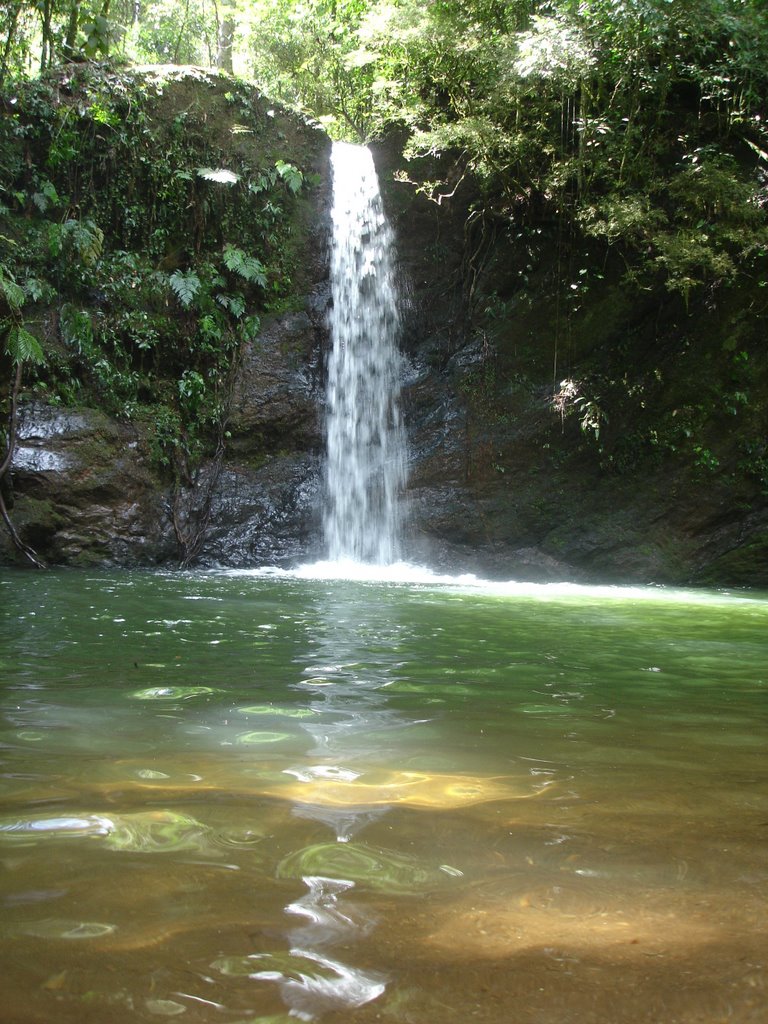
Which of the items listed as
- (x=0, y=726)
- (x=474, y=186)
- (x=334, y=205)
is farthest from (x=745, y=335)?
(x=0, y=726)

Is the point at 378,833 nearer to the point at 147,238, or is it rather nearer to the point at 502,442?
the point at 502,442

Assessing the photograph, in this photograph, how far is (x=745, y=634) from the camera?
4.98 metres

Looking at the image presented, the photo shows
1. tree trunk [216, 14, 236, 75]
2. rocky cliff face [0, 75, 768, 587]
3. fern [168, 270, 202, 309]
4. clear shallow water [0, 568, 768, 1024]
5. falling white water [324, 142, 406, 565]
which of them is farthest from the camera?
tree trunk [216, 14, 236, 75]

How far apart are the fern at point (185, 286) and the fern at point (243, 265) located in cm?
55

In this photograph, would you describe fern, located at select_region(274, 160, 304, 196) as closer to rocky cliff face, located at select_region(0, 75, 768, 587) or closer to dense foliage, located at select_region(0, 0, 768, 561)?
dense foliage, located at select_region(0, 0, 768, 561)

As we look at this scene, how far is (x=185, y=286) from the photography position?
10922mm

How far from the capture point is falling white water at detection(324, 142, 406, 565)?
11.1 meters

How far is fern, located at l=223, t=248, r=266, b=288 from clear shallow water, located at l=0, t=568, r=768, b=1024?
8.77m

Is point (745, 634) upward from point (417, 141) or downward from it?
downward

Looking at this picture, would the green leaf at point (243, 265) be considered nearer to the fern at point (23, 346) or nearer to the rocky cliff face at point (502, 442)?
the rocky cliff face at point (502, 442)

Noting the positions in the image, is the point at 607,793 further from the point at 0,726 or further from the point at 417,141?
the point at 417,141

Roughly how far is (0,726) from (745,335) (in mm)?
10667

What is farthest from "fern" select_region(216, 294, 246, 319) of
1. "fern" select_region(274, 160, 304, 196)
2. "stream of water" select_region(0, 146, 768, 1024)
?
"stream of water" select_region(0, 146, 768, 1024)

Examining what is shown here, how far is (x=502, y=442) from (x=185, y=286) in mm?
5025
